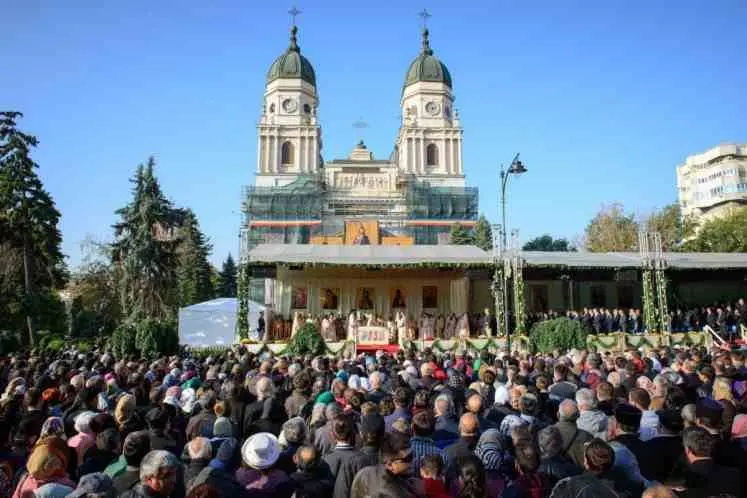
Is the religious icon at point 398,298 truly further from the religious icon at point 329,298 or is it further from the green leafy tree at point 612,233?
the green leafy tree at point 612,233

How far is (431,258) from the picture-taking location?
22.0 meters

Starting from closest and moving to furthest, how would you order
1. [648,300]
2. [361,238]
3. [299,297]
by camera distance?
1. [648,300]
2. [299,297]
3. [361,238]

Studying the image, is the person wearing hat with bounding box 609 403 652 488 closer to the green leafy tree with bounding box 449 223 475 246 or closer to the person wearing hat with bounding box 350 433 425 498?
the person wearing hat with bounding box 350 433 425 498

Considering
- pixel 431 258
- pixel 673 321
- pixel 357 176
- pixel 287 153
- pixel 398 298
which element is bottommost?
pixel 673 321

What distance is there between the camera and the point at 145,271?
31.8 meters

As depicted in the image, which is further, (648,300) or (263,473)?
(648,300)

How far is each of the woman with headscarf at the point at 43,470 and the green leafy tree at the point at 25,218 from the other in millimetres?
25845

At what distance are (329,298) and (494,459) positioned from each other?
21.7 metres

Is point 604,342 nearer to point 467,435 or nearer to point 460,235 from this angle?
point 467,435

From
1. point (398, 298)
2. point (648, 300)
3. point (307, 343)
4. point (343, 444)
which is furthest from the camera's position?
point (398, 298)

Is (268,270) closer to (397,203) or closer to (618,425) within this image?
(618,425)

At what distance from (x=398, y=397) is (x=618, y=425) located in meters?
1.91

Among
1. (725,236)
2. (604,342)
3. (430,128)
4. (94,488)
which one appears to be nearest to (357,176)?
(430,128)

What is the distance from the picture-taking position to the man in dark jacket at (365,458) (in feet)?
12.1
